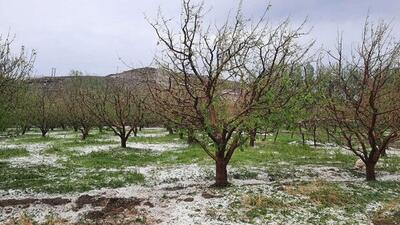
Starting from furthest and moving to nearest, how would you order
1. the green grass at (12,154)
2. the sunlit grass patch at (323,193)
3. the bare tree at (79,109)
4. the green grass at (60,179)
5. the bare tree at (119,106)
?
the bare tree at (79,109) → the bare tree at (119,106) → the green grass at (12,154) → the green grass at (60,179) → the sunlit grass patch at (323,193)

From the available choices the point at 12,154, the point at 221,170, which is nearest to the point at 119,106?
the point at 12,154

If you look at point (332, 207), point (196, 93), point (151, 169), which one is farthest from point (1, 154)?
point (332, 207)

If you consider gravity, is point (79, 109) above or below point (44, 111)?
above

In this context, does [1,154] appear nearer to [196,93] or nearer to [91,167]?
[91,167]

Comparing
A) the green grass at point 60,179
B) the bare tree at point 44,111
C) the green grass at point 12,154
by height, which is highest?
the bare tree at point 44,111

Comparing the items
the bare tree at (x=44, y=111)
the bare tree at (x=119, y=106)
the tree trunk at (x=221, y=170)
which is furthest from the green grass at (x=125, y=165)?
the bare tree at (x=44, y=111)

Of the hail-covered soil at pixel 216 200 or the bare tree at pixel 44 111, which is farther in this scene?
the bare tree at pixel 44 111

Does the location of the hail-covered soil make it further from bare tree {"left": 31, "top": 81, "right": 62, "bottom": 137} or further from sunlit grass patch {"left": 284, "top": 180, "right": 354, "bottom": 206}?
bare tree {"left": 31, "top": 81, "right": 62, "bottom": 137}

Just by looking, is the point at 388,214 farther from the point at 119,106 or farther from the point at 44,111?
the point at 44,111

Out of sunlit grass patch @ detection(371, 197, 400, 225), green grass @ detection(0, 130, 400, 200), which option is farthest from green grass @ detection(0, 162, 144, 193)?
sunlit grass patch @ detection(371, 197, 400, 225)

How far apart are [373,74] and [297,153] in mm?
11310

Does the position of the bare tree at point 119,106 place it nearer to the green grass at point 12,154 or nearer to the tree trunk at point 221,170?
the green grass at point 12,154

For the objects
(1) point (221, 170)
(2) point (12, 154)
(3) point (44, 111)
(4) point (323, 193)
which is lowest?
(4) point (323, 193)

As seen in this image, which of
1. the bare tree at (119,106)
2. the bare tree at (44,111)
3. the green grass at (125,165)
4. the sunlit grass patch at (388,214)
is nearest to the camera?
the sunlit grass patch at (388,214)
